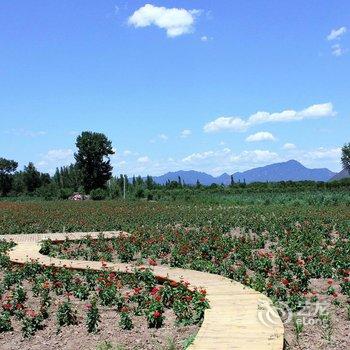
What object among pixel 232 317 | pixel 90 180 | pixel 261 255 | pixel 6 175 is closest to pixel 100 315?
pixel 232 317

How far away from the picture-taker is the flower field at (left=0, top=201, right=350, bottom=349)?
25.6 ft

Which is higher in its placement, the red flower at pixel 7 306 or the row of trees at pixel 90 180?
the row of trees at pixel 90 180

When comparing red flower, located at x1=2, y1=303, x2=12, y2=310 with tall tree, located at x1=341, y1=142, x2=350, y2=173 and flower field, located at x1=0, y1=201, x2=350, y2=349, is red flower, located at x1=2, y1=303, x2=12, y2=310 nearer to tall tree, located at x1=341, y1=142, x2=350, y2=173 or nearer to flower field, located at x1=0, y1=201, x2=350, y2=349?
flower field, located at x1=0, y1=201, x2=350, y2=349

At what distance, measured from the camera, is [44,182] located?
311ft

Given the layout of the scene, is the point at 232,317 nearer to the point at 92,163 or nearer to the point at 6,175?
the point at 92,163

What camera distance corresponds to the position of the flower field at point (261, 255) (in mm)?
7805

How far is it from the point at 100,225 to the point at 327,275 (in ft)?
44.8

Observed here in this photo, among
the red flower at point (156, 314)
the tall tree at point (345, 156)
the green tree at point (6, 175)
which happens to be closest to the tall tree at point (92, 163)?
the green tree at point (6, 175)

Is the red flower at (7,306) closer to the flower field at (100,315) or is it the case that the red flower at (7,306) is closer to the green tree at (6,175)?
the flower field at (100,315)

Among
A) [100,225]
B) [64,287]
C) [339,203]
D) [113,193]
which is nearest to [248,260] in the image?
[64,287]

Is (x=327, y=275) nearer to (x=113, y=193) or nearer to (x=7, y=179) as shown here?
(x=113, y=193)

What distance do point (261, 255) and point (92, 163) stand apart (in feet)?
223

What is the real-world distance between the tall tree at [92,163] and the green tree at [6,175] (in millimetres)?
19111

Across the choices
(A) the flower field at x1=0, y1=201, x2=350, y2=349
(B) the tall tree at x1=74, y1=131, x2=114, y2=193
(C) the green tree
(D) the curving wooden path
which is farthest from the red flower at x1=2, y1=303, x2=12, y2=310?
(C) the green tree
